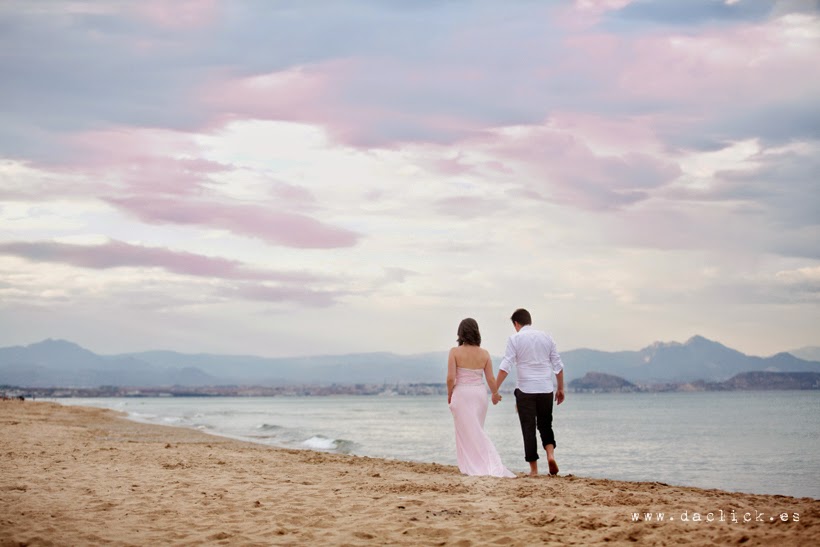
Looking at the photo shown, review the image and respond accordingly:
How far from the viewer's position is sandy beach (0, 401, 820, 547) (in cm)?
659

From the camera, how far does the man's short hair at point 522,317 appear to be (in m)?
11.2

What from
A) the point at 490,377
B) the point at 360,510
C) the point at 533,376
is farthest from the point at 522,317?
the point at 360,510

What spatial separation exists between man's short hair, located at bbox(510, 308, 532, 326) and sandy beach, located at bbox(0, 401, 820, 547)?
2329 millimetres

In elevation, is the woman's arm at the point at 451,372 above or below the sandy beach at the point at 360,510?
above

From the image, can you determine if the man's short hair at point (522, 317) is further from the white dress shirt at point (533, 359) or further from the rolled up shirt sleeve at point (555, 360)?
the rolled up shirt sleeve at point (555, 360)

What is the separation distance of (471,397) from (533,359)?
1.10 metres

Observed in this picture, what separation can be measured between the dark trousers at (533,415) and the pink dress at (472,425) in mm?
508

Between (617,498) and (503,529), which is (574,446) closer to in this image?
(617,498)

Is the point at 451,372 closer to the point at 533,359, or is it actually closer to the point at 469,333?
the point at 469,333

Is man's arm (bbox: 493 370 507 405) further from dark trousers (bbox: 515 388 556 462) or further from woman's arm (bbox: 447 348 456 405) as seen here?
woman's arm (bbox: 447 348 456 405)

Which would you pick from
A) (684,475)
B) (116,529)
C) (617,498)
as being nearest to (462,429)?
(617,498)

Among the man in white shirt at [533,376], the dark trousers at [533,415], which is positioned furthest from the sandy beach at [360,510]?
the man in white shirt at [533,376]

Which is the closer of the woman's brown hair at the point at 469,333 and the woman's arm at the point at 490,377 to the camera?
the woman's arm at the point at 490,377

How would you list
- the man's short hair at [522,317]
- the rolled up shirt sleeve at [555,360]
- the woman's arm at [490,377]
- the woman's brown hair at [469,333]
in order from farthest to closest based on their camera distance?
the man's short hair at [522,317]
the rolled up shirt sleeve at [555,360]
the woman's brown hair at [469,333]
the woman's arm at [490,377]
